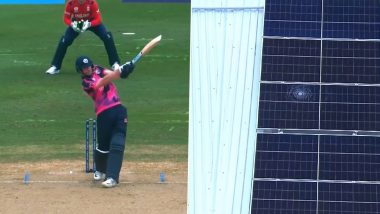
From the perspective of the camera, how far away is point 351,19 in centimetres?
1120

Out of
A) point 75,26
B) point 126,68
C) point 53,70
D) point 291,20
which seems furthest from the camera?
point 53,70

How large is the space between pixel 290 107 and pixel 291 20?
0.87 m

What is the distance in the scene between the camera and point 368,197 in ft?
35.1

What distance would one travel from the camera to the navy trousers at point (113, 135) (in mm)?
14531

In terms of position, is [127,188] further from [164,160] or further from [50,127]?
[50,127]

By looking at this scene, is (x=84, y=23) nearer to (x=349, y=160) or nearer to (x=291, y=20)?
(x=291, y=20)

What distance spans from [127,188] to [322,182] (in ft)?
14.4

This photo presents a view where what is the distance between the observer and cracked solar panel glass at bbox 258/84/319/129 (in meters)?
10.9

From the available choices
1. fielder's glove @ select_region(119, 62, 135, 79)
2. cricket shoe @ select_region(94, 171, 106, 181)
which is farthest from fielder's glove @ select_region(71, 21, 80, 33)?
fielder's glove @ select_region(119, 62, 135, 79)

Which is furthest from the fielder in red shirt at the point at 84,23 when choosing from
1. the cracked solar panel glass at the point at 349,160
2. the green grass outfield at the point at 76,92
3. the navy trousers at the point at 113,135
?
the cracked solar panel glass at the point at 349,160

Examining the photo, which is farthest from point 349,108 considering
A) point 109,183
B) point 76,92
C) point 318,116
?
point 76,92

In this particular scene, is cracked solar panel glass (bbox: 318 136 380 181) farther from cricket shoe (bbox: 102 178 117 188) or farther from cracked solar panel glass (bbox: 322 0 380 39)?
cricket shoe (bbox: 102 178 117 188)

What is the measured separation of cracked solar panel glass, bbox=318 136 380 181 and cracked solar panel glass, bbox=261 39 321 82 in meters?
0.67

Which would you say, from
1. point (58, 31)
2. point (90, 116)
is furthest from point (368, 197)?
point (58, 31)
